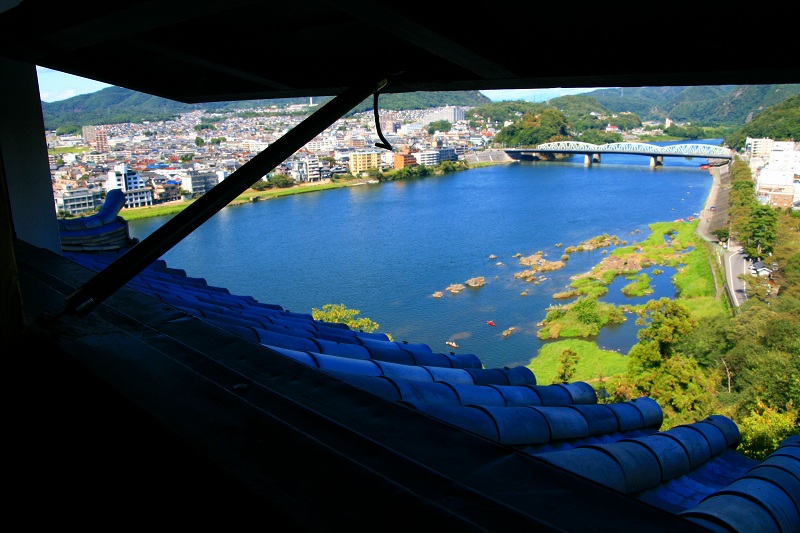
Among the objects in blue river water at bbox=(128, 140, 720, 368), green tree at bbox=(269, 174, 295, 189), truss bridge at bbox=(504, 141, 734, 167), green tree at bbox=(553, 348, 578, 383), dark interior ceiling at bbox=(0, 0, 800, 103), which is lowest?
green tree at bbox=(553, 348, 578, 383)

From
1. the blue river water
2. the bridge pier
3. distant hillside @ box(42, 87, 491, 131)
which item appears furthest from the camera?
distant hillside @ box(42, 87, 491, 131)

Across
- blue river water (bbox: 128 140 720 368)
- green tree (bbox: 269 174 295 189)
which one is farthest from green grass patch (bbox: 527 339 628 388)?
green tree (bbox: 269 174 295 189)

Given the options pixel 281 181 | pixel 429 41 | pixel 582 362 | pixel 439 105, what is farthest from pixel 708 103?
pixel 429 41

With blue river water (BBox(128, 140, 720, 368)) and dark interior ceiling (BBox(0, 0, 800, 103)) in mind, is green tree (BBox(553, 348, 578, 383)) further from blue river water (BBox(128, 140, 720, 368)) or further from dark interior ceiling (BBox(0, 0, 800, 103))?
dark interior ceiling (BBox(0, 0, 800, 103))

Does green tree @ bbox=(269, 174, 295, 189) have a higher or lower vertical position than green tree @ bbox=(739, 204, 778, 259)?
higher

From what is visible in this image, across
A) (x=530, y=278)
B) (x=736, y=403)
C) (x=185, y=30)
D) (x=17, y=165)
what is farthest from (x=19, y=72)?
(x=530, y=278)

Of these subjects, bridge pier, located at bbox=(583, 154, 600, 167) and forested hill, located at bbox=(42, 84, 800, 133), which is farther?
forested hill, located at bbox=(42, 84, 800, 133)

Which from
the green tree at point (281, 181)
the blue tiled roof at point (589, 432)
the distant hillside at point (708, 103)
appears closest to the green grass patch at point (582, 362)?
the blue tiled roof at point (589, 432)

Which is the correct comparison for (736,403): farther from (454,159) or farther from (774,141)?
(454,159)
